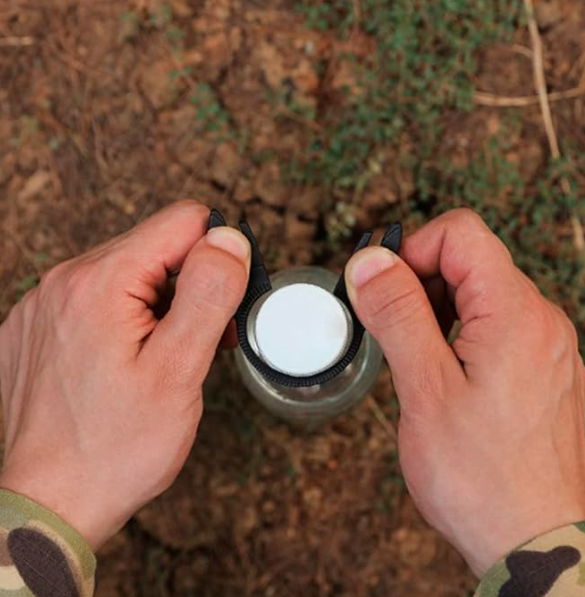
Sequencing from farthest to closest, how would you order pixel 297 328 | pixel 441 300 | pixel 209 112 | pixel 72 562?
pixel 209 112 → pixel 441 300 → pixel 72 562 → pixel 297 328

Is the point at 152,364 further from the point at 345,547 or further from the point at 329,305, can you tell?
the point at 345,547

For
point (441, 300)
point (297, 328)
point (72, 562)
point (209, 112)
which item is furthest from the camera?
point (209, 112)

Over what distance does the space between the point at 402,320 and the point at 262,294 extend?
0.22m

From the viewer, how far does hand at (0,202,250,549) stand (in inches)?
49.1

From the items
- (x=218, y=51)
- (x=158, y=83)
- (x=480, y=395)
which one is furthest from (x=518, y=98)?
(x=480, y=395)

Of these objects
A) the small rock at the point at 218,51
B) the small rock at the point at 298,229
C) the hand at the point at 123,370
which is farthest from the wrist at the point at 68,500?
the small rock at the point at 218,51

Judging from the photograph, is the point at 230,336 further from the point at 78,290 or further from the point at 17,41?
the point at 17,41

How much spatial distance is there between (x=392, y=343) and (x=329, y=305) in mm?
107

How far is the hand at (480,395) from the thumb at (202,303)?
170mm

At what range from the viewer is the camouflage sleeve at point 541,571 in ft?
4.06

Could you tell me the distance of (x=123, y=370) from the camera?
1.27 metres

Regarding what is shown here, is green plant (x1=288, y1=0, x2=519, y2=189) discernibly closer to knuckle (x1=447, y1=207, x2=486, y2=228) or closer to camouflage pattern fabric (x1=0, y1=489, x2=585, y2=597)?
knuckle (x1=447, y1=207, x2=486, y2=228)

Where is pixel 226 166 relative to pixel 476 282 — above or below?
below

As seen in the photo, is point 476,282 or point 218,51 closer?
point 476,282
